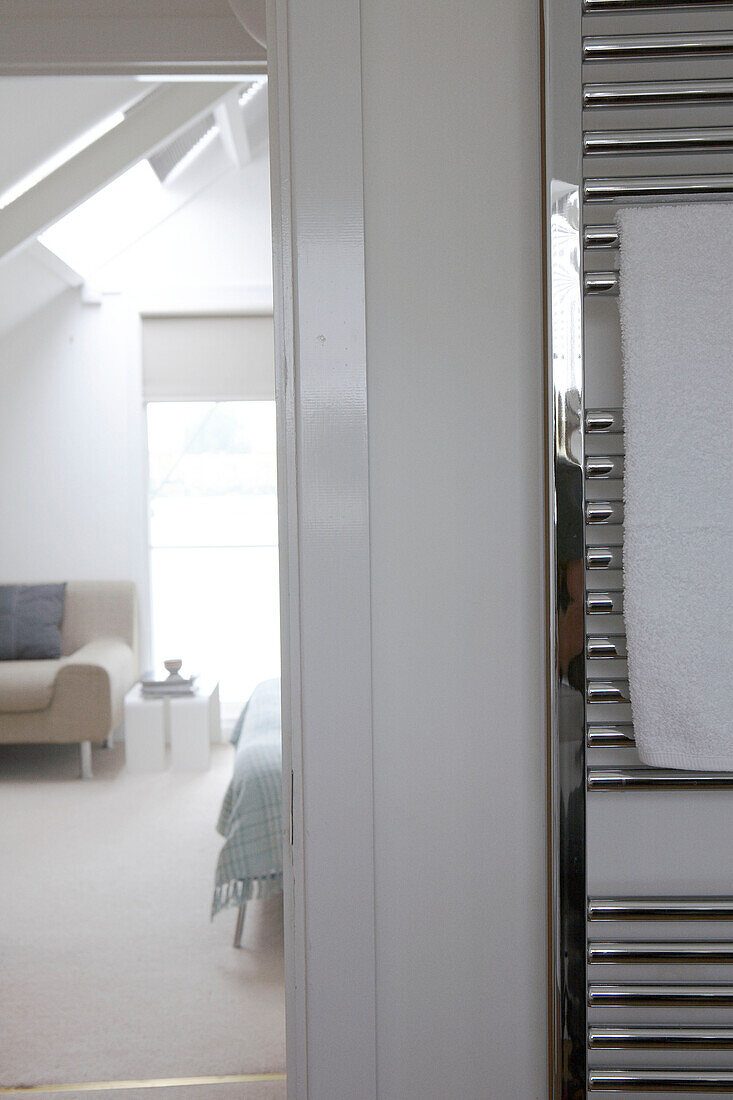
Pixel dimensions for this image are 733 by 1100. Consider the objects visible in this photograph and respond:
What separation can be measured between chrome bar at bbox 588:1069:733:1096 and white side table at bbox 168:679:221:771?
11.7ft

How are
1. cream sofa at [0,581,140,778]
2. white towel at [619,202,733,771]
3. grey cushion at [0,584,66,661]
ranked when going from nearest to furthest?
white towel at [619,202,733,771] → cream sofa at [0,581,140,778] → grey cushion at [0,584,66,661]

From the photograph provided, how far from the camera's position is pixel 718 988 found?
1095 mm

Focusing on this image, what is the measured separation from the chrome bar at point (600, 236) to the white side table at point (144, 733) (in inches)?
150

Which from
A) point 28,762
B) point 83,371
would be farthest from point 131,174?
point 28,762

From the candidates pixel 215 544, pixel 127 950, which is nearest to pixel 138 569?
pixel 215 544

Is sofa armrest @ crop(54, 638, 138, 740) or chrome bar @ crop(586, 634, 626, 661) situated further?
sofa armrest @ crop(54, 638, 138, 740)

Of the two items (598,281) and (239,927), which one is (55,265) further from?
(598,281)

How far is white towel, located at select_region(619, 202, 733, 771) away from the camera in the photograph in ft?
3.45

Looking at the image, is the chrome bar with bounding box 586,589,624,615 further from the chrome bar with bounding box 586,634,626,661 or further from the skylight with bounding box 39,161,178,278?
the skylight with bounding box 39,161,178,278

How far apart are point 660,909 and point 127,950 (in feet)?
7.16

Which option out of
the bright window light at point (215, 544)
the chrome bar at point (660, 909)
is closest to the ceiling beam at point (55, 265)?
the bright window light at point (215, 544)

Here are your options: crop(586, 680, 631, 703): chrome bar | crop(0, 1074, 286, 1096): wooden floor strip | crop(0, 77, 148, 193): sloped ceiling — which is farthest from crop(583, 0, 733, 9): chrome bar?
crop(0, 77, 148, 193): sloped ceiling

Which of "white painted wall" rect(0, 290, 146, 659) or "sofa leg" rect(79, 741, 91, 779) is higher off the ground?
"white painted wall" rect(0, 290, 146, 659)

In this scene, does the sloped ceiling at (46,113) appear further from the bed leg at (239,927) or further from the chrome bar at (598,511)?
the chrome bar at (598,511)
